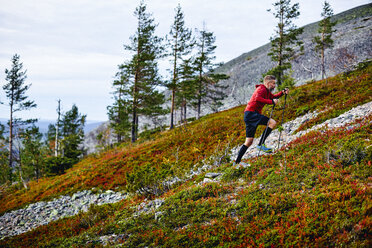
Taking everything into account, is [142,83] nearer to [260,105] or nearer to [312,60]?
[260,105]

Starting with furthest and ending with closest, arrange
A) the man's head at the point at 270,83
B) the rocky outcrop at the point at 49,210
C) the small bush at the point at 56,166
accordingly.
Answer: the small bush at the point at 56,166 < the rocky outcrop at the point at 49,210 < the man's head at the point at 270,83

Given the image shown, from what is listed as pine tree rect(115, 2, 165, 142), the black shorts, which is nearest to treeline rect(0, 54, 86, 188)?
pine tree rect(115, 2, 165, 142)

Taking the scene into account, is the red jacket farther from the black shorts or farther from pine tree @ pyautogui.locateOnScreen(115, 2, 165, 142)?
pine tree @ pyautogui.locateOnScreen(115, 2, 165, 142)

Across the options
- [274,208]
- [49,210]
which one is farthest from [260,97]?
[49,210]

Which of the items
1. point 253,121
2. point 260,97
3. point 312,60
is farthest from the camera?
point 312,60

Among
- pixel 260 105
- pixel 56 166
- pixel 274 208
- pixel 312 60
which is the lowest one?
pixel 56 166

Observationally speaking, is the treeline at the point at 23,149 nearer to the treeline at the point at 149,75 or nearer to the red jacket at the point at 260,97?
the treeline at the point at 149,75

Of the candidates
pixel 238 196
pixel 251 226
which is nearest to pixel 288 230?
pixel 251 226

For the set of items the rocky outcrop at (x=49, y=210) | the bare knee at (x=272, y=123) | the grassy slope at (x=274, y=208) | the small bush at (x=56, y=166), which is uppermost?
the bare knee at (x=272, y=123)

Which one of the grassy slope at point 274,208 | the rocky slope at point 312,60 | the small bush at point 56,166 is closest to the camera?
the grassy slope at point 274,208

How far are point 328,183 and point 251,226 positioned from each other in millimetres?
2181

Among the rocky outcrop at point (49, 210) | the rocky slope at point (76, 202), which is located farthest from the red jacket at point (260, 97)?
the rocky outcrop at point (49, 210)

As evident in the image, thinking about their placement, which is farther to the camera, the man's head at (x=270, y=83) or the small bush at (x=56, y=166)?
the small bush at (x=56, y=166)

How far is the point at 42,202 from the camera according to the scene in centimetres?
1305
